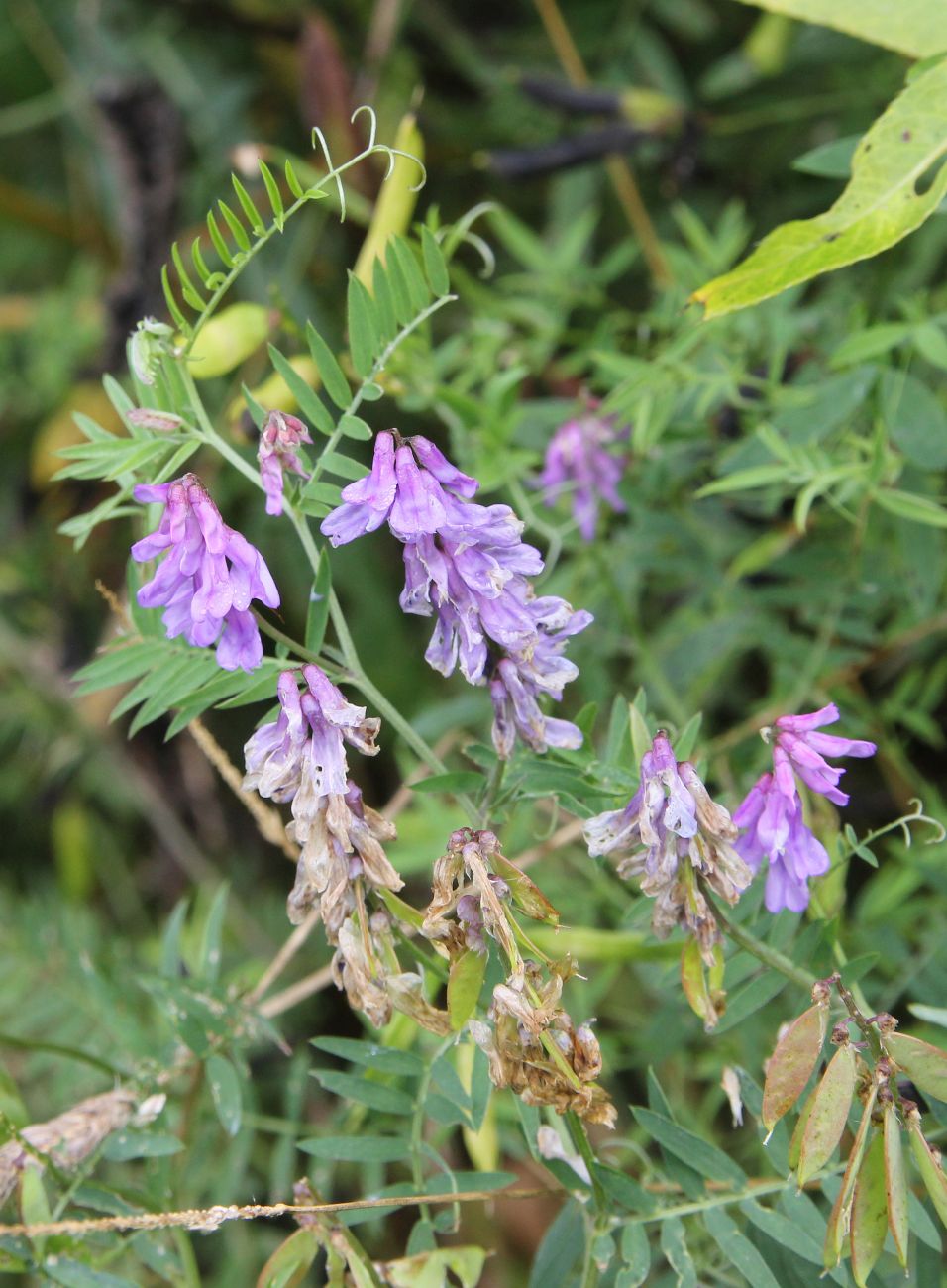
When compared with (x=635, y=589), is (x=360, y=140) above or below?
above

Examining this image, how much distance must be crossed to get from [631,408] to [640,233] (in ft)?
1.65

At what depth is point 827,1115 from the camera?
0.56 m

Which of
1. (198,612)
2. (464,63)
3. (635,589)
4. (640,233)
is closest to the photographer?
(198,612)

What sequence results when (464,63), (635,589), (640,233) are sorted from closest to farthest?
1. (635,589)
2. (640,233)
3. (464,63)

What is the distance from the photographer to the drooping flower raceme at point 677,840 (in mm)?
575

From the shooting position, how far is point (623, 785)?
66 cm

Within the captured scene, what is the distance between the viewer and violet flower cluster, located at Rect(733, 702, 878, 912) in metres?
0.61

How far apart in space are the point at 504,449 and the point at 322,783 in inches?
20.2

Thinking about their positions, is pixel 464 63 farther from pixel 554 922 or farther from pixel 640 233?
pixel 554 922

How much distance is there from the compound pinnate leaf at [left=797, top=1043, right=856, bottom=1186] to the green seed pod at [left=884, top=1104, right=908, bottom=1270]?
0.02 meters

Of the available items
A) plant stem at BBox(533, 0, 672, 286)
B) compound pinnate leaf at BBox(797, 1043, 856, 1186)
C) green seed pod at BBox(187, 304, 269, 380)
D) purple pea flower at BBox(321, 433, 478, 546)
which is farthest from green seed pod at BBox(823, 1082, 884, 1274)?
plant stem at BBox(533, 0, 672, 286)

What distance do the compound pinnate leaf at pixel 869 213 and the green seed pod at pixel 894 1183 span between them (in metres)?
0.48

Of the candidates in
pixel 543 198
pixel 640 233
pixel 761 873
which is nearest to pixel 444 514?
pixel 761 873

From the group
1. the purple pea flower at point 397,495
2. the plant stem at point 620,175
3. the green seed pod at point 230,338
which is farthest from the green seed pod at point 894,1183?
the plant stem at point 620,175
